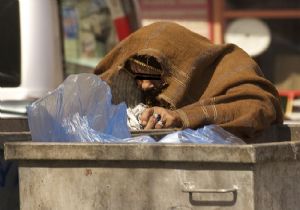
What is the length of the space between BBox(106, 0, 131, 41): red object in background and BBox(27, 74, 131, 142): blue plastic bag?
2491 millimetres

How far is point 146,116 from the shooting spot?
13.9 ft

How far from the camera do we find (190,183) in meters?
3.15

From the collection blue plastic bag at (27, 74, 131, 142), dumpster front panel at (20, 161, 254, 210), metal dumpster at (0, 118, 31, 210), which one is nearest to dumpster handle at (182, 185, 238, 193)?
dumpster front panel at (20, 161, 254, 210)

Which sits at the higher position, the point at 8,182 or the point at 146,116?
the point at 146,116

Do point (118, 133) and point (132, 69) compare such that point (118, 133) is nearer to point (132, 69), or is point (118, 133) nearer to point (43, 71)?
point (132, 69)

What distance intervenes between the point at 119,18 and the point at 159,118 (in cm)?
232

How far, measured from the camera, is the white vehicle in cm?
549

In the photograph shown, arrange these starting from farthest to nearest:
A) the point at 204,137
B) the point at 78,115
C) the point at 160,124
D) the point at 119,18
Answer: the point at 119,18 < the point at 160,124 < the point at 78,115 < the point at 204,137

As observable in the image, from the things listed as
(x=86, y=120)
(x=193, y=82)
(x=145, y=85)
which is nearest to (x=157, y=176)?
(x=86, y=120)

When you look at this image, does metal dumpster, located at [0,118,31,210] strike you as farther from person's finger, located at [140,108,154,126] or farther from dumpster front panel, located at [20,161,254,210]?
person's finger, located at [140,108,154,126]

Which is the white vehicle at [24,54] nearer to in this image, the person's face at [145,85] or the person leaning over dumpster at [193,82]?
the person leaning over dumpster at [193,82]

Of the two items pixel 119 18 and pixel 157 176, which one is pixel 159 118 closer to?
pixel 157 176

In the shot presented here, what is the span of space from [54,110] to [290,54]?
7009 mm

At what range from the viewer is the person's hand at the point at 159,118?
4.14m
